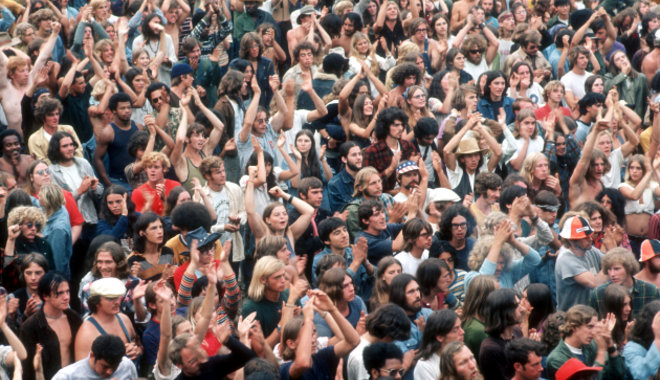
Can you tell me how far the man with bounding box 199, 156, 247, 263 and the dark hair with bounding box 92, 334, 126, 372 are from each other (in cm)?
316

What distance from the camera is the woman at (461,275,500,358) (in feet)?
27.2

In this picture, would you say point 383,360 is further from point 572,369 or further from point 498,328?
point 572,369

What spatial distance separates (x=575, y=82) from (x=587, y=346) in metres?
7.17

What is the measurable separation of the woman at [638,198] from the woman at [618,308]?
10.1 feet

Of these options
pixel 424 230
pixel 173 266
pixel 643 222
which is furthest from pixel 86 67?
pixel 643 222

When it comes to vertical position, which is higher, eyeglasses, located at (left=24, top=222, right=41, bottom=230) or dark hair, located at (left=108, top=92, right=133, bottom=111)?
eyeglasses, located at (left=24, top=222, right=41, bottom=230)

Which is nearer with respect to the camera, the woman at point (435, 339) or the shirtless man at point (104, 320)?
the woman at point (435, 339)

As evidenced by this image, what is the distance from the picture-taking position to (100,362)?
759 cm

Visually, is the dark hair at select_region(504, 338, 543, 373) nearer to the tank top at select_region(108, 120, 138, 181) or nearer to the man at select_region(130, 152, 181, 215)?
the man at select_region(130, 152, 181, 215)

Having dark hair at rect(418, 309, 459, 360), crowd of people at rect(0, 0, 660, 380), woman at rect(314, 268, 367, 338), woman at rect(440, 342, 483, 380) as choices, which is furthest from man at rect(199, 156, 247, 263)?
woman at rect(440, 342, 483, 380)

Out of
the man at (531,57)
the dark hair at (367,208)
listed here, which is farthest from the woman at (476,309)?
the man at (531,57)

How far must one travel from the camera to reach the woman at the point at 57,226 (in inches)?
391

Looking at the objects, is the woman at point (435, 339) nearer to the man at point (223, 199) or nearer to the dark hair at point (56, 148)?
the man at point (223, 199)

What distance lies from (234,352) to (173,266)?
6.48ft
